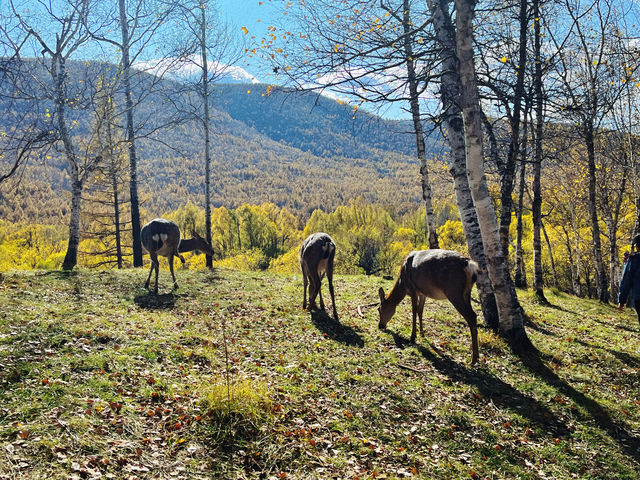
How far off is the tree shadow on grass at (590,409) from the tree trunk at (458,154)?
1.75m

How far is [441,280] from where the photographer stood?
8055 mm

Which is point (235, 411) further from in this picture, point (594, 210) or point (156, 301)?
point (594, 210)

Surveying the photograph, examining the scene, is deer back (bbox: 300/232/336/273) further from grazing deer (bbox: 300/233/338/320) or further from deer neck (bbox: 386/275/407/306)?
deer neck (bbox: 386/275/407/306)

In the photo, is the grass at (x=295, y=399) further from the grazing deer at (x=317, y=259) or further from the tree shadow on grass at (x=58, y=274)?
the tree shadow on grass at (x=58, y=274)

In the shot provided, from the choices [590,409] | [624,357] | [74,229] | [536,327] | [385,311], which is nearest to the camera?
[590,409]

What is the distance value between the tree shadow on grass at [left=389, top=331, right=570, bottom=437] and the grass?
33 millimetres

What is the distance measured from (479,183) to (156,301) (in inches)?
380

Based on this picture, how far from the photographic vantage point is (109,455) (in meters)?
4.14

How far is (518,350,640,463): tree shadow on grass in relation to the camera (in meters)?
5.40

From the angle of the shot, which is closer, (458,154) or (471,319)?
(471,319)

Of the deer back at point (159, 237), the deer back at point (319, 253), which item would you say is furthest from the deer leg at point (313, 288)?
the deer back at point (159, 237)

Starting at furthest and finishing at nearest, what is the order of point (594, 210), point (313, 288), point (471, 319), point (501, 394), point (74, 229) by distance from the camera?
point (594, 210) → point (74, 229) → point (313, 288) → point (471, 319) → point (501, 394)

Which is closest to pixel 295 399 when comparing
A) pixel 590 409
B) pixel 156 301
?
pixel 590 409

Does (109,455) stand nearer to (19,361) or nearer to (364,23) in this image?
(19,361)
